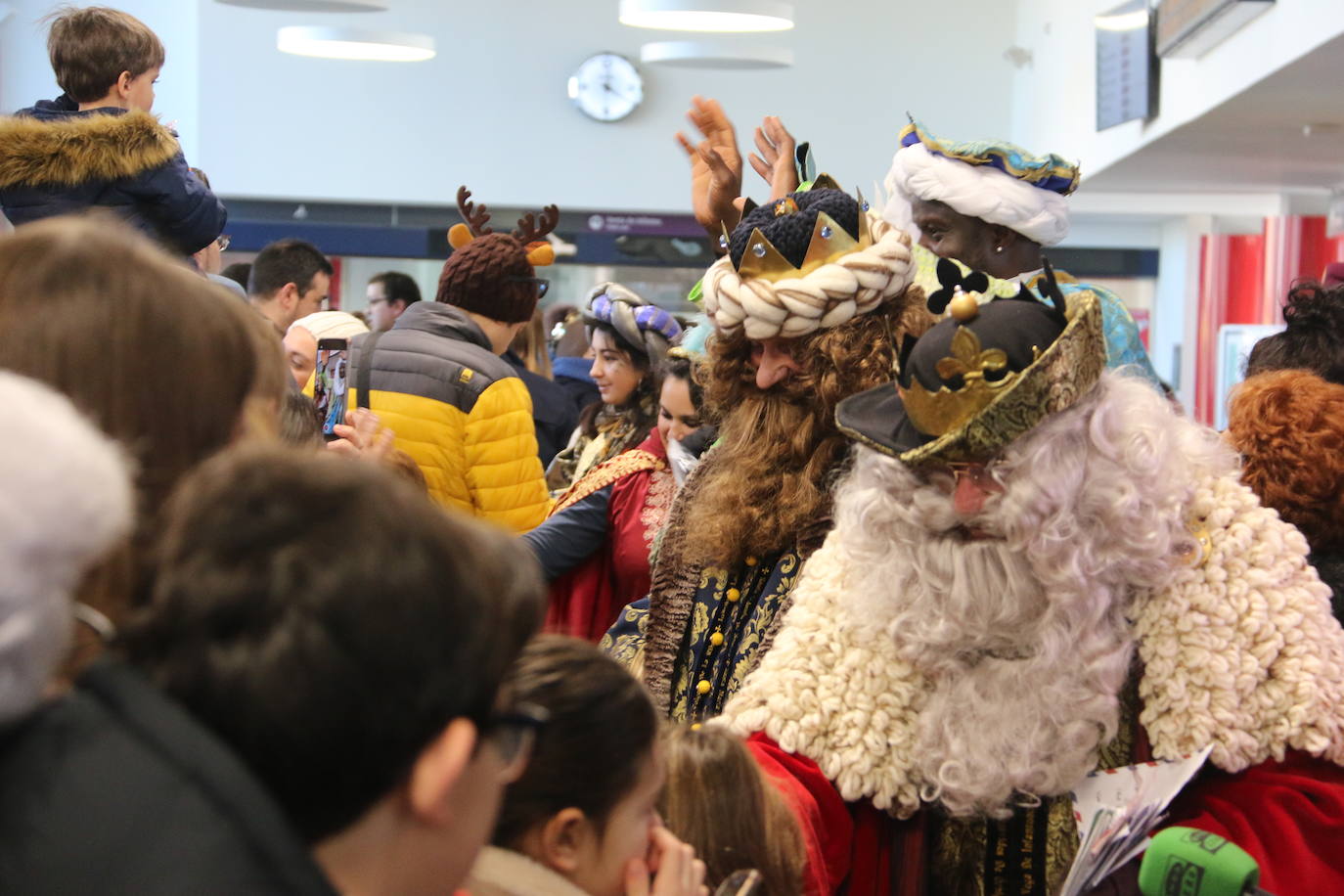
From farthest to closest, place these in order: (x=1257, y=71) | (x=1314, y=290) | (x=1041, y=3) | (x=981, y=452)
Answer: (x=1041, y=3)
(x=1257, y=71)
(x=1314, y=290)
(x=981, y=452)

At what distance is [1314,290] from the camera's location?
323 cm

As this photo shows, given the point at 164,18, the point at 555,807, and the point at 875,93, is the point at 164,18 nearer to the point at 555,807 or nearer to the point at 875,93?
the point at 875,93

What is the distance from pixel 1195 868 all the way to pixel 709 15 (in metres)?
7.16

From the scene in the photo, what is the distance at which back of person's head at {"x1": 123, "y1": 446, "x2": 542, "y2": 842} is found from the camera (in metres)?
0.82

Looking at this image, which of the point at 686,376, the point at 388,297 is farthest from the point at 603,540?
the point at 388,297

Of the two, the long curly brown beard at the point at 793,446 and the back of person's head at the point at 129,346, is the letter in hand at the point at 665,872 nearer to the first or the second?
the back of person's head at the point at 129,346

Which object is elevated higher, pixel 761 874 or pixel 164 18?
pixel 164 18

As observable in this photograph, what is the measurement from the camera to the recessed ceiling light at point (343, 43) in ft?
29.9

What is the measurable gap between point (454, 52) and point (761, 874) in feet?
37.0

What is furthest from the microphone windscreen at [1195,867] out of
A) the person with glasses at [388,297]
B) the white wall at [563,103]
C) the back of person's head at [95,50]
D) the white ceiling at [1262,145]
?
the white wall at [563,103]

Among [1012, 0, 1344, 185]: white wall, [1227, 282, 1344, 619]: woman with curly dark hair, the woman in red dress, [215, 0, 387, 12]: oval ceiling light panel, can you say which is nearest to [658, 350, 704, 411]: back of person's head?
the woman in red dress

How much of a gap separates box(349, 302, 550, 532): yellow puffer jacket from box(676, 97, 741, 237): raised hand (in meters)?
0.74

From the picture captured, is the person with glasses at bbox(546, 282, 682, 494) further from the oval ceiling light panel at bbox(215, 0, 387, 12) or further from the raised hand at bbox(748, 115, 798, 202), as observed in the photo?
the oval ceiling light panel at bbox(215, 0, 387, 12)

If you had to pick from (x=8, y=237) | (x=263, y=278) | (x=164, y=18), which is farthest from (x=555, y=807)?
(x=164, y=18)
